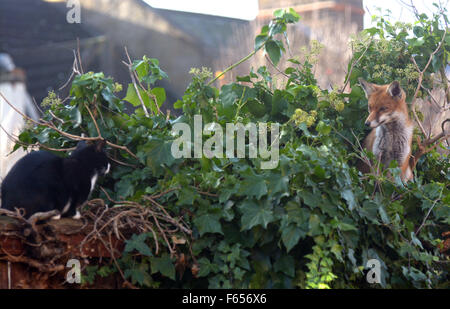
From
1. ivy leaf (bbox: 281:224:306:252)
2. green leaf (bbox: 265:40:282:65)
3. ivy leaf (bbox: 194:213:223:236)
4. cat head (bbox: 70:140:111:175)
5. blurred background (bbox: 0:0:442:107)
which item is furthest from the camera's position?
blurred background (bbox: 0:0:442:107)

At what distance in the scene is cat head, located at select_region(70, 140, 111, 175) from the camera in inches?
87.9

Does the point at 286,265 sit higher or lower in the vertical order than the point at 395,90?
lower

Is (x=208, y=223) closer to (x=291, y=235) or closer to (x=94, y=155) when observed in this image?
(x=291, y=235)

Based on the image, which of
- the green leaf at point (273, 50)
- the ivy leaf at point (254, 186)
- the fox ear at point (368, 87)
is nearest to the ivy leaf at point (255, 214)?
the ivy leaf at point (254, 186)

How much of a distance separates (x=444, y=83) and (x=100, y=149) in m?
2.03

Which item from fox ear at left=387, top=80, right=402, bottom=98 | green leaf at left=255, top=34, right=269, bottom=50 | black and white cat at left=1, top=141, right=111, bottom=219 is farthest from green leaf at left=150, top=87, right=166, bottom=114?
fox ear at left=387, top=80, right=402, bottom=98

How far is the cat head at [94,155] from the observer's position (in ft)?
7.32

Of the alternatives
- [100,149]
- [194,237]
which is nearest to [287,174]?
[194,237]

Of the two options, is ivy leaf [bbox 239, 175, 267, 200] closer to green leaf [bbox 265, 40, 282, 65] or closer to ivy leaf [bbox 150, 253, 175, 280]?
ivy leaf [bbox 150, 253, 175, 280]

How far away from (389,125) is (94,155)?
156 centimetres

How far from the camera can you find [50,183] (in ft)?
6.80

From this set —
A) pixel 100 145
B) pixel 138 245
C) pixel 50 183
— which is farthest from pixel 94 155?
pixel 138 245

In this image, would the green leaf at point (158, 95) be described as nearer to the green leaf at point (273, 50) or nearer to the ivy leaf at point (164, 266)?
the green leaf at point (273, 50)

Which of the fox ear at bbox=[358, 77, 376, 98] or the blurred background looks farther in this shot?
the blurred background
